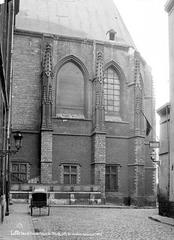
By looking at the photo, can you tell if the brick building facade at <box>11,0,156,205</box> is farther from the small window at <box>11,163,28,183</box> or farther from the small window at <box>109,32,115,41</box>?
the small window at <box>109,32,115,41</box>

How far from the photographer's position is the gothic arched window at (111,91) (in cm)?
3288

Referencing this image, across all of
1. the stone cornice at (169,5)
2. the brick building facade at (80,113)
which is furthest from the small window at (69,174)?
the stone cornice at (169,5)

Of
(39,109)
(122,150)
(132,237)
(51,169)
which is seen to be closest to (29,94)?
(39,109)

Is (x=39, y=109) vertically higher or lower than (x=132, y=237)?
higher

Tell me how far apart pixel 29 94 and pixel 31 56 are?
2.93 meters

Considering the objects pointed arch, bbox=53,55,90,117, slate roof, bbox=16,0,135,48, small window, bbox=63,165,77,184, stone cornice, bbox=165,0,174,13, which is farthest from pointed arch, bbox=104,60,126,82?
stone cornice, bbox=165,0,174,13

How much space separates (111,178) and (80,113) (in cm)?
549

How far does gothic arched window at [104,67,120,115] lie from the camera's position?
3288 centimetres

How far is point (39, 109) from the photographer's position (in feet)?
101

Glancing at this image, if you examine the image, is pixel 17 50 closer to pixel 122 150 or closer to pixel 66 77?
pixel 66 77

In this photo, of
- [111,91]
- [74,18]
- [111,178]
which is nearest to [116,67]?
[111,91]

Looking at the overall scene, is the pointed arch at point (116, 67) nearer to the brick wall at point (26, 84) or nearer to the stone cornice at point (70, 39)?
the stone cornice at point (70, 39)

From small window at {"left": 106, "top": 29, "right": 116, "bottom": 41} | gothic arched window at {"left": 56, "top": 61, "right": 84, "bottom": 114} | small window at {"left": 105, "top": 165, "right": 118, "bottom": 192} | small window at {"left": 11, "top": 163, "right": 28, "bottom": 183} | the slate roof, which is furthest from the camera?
small window at {"left": 106, "top": 29, "right": 116, "bottom": 41}

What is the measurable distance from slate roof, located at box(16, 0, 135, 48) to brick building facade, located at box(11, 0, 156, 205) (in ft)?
0.85
